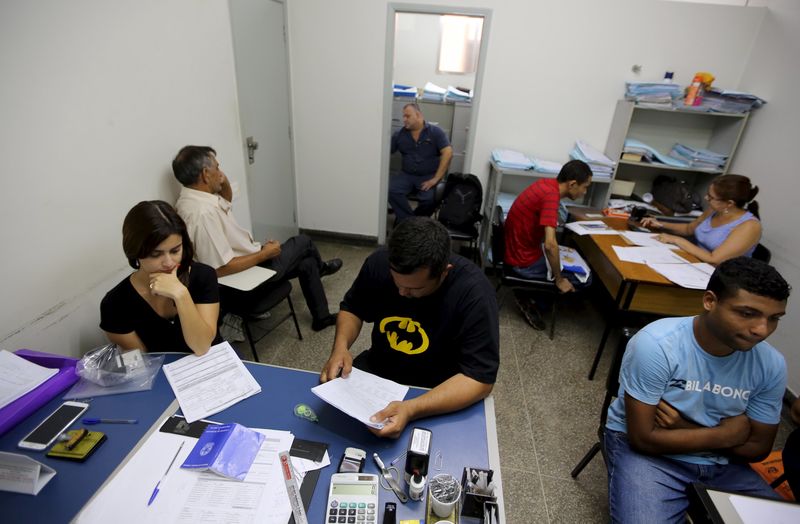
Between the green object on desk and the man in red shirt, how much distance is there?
82.6 inches

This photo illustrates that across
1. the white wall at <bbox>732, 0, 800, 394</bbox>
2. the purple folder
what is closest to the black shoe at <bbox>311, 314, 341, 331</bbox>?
the purple folder

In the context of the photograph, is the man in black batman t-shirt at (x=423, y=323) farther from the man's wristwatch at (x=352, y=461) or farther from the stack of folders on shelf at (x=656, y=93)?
the stack of folders on shelf at (x=656, y=93)

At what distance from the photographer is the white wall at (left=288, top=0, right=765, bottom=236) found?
321 centimetres

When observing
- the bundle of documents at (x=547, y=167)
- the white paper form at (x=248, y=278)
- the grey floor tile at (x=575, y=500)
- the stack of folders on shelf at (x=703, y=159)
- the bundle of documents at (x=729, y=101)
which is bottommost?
the grey floor tile at (x=575, y=500)

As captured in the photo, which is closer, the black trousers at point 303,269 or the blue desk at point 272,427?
the blue desk at point 272,427

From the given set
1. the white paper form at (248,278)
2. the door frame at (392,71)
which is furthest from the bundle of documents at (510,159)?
the white paper form at (248,278)

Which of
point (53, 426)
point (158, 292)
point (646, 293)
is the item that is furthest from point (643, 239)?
point (53, 426)

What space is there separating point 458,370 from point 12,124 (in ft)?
5.82

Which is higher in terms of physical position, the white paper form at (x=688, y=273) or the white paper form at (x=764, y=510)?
the white paper form at (x=688, y=273)

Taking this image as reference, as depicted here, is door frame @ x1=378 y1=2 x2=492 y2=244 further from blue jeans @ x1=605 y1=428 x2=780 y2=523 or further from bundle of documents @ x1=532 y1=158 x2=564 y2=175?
blue jeans @ x1=605 y1=428 x2=780 y2=523

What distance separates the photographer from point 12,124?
1335 millimetres

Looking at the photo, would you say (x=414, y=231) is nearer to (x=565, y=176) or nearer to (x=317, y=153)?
(x=565, y=176)

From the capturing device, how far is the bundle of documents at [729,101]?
2982mm

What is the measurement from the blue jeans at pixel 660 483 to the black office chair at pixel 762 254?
177cm
